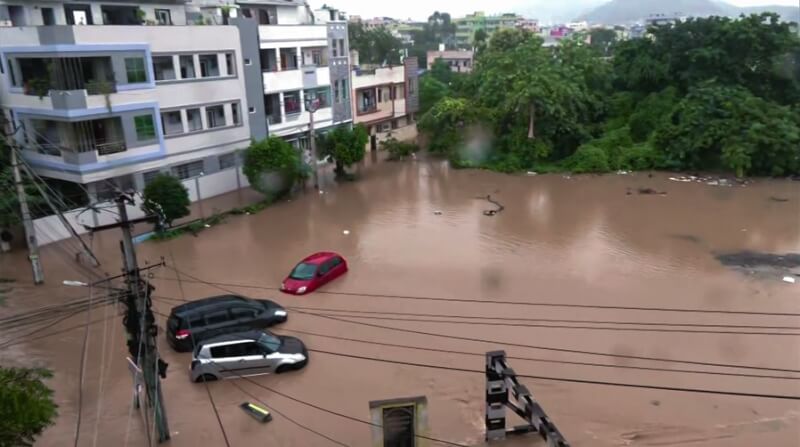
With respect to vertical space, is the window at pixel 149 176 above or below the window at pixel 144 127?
below

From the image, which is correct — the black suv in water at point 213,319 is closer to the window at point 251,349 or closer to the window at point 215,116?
the window at point 251,349

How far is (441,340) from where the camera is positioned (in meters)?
13.7

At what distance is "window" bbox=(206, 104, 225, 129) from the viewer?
25375mm

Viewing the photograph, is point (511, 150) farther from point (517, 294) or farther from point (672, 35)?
point (517, 294)

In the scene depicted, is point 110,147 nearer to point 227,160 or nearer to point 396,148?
point 227,160

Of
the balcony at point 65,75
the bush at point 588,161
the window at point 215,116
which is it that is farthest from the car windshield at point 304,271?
the bush at point 588,161

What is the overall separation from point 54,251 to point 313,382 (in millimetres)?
12607

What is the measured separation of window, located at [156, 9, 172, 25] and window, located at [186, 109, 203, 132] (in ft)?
12.8

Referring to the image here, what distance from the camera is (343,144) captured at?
91.7ft

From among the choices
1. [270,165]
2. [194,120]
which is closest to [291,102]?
[194,120]

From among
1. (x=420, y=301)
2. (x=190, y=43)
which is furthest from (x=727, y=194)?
(x=190, y=43)

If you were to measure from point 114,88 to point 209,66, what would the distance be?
4.94 metres

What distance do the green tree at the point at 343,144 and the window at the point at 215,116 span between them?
475cm

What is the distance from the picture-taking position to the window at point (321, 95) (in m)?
29.4
